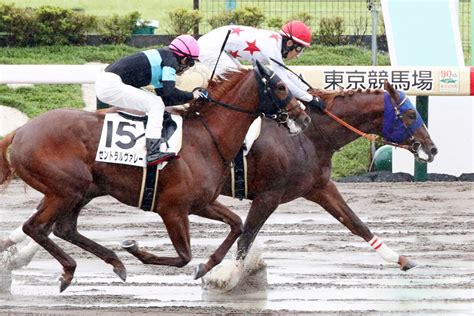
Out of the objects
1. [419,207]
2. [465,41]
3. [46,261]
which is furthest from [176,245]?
[465,41]

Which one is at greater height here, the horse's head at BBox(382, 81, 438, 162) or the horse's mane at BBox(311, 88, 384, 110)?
the horse's mane at BBox(311, 88, 384, 110)

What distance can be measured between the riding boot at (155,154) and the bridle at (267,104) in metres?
0.42

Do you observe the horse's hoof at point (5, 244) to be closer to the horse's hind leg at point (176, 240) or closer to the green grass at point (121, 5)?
the horse's hind leg at point (176, 240)

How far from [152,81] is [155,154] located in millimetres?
601

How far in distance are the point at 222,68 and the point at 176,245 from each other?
1.61 meters

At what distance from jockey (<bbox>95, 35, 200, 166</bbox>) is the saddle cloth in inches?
2.3

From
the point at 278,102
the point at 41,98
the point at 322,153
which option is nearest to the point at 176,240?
the point at 278,102

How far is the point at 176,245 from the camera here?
28.1 feet

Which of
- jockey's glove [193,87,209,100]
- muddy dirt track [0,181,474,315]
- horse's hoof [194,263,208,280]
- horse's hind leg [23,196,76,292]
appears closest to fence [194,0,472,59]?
muddy dirt track [0,181,474,315]

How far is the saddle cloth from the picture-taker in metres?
8.45

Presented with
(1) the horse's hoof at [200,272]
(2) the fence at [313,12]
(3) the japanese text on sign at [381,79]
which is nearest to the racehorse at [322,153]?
(1) the horse's hoof at [200,272]

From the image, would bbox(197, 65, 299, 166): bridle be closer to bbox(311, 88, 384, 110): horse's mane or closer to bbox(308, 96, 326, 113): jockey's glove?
bbox(308, 96, 326, 113): jockey's glove

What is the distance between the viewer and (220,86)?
350 inches

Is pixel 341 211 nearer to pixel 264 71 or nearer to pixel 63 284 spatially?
pixel 264 71
